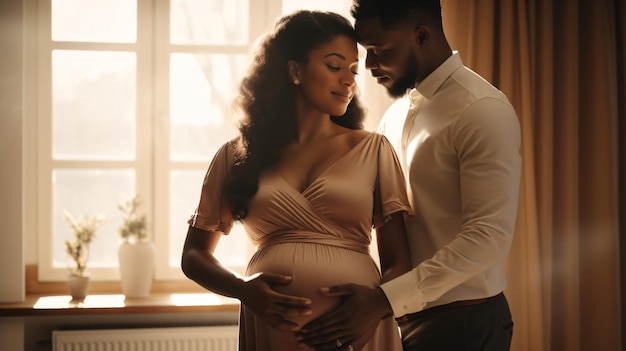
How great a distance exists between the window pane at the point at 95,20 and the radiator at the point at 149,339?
1.25 m

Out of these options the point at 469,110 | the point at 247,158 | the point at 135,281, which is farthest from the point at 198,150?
the point at 469,110

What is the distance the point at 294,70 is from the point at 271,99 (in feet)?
0.31

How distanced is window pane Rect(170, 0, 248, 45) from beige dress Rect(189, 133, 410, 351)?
1.65m

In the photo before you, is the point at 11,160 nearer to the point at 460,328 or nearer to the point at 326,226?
the point at 326,226

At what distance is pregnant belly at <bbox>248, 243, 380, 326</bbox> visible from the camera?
172 cm

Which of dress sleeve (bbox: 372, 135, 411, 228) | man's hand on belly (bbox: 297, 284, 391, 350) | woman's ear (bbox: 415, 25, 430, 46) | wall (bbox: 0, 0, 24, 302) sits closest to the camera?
man's hand on belly (bbox: 297, 284, 391, 350)

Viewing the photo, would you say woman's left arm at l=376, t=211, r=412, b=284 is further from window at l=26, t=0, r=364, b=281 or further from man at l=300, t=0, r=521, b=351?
window at l=26, t=0, r=364, b=281

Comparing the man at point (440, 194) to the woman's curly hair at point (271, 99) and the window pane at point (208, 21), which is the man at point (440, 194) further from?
the window pane at point (208, 21)

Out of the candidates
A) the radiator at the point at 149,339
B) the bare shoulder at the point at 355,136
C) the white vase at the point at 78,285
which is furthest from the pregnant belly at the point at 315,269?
the white vase at the point at 78,285

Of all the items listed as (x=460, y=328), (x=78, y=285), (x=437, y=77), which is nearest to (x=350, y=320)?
(x=460, y=328)

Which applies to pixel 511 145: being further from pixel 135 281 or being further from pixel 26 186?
pixel 26 186

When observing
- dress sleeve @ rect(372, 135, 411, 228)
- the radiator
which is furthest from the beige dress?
the radiator

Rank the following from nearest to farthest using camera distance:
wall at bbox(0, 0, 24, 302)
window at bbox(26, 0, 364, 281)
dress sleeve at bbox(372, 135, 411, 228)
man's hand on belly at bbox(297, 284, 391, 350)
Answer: man's hand on belly at bbox(297, 284, 391, 350), dress sleeve at bbox(372, 135, 411, 228), wall at bbox(0, 0, 24, 302), window at bbox(26, 0, 364, 281)

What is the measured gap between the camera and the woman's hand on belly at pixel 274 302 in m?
1.67
